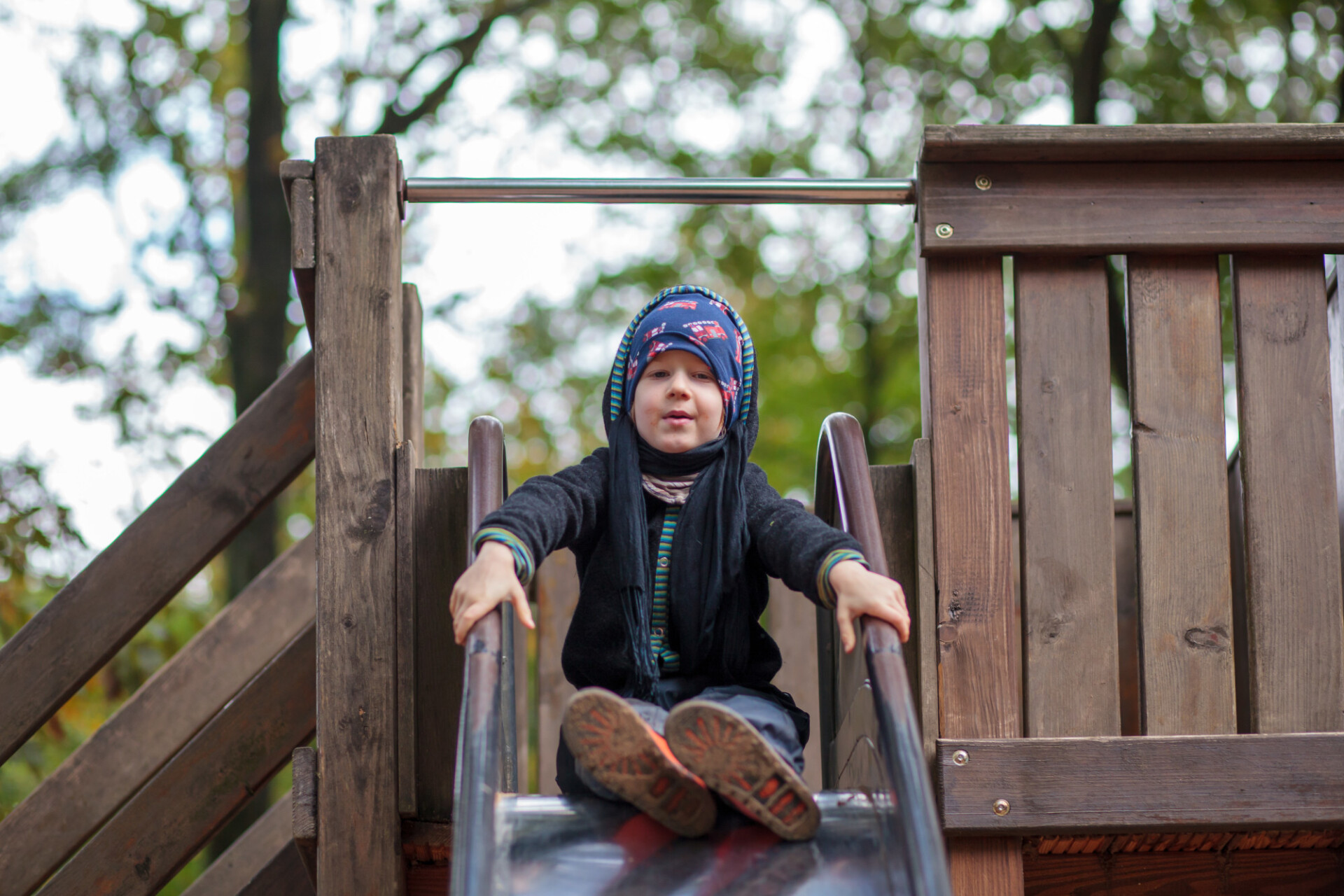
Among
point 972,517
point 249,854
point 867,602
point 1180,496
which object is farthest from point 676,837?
point 249,854

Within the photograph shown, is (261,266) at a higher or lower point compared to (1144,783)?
higher

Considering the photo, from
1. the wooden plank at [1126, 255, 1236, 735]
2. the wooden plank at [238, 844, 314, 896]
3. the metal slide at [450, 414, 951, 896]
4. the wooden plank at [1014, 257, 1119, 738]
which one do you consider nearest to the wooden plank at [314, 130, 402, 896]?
the metal slide at [450, 414, 951, 896]

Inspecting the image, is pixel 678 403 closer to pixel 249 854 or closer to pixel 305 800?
pixel 305 800

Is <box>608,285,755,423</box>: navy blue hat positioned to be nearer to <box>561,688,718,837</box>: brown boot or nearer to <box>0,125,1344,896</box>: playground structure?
<box>0,125,1344,896</box>: playground structure

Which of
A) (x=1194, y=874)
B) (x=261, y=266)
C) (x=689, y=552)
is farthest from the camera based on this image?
(x=261, y=266)

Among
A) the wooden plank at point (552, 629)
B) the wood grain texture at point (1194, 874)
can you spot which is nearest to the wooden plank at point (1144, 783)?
the wood grain texture at point (1194, 874)

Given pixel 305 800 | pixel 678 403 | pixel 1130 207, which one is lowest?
pixel 305 800

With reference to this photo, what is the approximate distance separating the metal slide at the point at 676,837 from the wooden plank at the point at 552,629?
2.14 metres

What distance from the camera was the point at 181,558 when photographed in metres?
3.01

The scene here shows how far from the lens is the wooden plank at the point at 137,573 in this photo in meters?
2.99

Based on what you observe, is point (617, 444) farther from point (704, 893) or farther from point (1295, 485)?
point (1295, 485)

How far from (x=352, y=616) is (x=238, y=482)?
685 millimetres

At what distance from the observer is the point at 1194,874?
8.79ft

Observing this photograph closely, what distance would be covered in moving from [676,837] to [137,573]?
1774 millimetres
